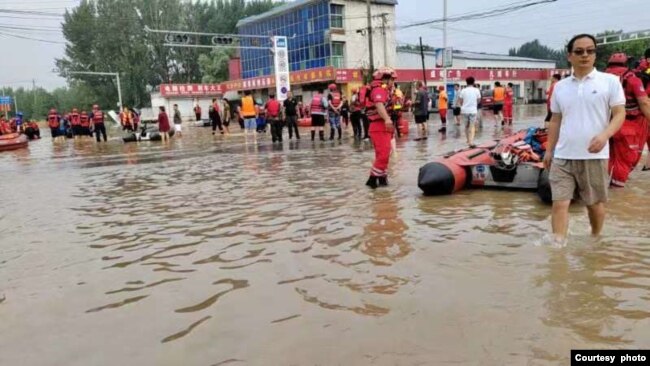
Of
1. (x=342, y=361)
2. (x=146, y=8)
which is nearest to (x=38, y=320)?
(x=342, y=361)

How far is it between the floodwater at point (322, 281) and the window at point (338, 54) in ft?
143

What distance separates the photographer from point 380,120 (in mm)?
7812

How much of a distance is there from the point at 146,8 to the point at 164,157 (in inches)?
2472

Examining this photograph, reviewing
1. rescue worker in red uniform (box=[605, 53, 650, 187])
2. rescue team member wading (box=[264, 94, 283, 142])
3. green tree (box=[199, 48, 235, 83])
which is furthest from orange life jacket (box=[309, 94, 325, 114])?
green tree (box=[199, 48, 235, 83])

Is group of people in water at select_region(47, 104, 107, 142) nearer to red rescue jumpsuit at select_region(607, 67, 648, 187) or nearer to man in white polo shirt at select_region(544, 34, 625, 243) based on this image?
red rescue jumpsuit at select_region(607, 67, 648, 187)

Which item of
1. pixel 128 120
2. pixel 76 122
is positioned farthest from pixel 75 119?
pixel 128 120

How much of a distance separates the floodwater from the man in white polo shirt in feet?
1.68

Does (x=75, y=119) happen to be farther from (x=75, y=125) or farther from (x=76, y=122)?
(x=75, y=125)

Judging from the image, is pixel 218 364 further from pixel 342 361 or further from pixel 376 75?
pixel 376 75

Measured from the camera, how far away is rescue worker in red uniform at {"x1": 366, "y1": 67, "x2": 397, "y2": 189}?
7.66m

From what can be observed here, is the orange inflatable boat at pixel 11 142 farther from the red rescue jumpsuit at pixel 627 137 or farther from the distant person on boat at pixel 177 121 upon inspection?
the red rescue jumpsuit at pixel 627 137

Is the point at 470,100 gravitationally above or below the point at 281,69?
below

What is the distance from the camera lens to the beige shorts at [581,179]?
13.9 feet

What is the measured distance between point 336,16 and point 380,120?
1763 inches
